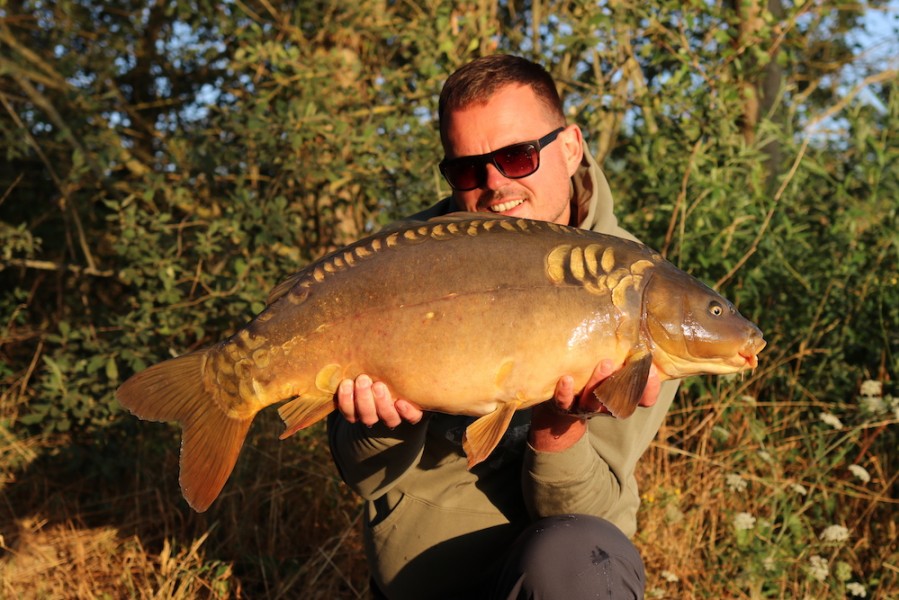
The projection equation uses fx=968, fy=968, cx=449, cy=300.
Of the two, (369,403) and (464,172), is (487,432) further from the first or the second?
(464,172)

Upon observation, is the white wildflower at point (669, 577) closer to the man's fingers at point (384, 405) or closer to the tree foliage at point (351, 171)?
the tree foliage at point (351, 171)

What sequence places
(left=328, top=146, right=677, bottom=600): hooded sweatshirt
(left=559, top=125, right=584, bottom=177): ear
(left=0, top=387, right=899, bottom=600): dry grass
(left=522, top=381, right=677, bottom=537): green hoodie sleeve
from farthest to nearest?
(left=0, top=387, right=899, bottom=600): dry grass < (left=559, top=125, right=584, bottom=177): ear < (left=328, top=146, right=677, bottom=600): hooded sweatshirt < (left=522, top=381, right=677, bottom=537): green hoodie sleeve

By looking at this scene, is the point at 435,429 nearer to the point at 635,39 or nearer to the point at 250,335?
the point at 250,335

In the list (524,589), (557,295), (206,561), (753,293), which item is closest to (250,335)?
(557,295)

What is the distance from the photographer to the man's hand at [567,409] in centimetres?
154

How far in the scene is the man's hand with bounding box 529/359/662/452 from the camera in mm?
1545

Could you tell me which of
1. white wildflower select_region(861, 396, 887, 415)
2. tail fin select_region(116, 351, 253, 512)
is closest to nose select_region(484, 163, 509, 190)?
tail fin select_region(116, 351, 253, 512)

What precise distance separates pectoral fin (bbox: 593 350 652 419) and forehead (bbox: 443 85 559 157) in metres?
0.70

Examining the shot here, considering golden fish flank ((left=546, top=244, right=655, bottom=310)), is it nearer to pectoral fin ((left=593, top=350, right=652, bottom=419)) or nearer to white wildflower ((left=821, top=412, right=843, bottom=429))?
pectoral fin ((left=593, top=350, right=652, bottom=419))

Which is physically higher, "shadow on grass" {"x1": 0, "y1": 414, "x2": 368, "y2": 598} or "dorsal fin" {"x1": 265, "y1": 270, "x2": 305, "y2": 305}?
"dorsal fin" {"x1": 265, "y1": 270, "x2": 305, "y2": 305}

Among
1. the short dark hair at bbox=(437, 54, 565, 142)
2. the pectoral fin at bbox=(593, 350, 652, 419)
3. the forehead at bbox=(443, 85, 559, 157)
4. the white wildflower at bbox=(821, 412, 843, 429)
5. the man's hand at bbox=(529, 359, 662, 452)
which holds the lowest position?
the white wildflower at bbox=(821, 412, 843, 429)

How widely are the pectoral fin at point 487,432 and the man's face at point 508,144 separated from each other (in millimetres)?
631

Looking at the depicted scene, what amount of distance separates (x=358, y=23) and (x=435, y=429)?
252cm

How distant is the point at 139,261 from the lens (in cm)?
356
